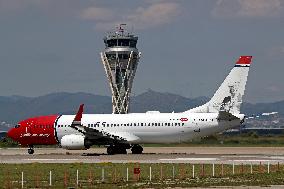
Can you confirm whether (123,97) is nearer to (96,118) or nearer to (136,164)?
(96,118)

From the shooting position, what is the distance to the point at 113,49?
19275cm

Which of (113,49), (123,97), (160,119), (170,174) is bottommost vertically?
(170,174)

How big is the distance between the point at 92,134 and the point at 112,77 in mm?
116351

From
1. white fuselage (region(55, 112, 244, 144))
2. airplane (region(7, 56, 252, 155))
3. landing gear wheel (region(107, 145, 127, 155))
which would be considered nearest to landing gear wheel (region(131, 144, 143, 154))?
airplane (region(7, 56, 252, 155))

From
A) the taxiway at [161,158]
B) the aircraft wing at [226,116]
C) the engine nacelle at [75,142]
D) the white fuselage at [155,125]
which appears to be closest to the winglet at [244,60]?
the white fuselage at [155,125]

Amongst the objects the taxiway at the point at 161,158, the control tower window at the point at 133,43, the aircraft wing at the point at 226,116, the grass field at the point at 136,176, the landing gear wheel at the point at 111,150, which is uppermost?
the control tower window at the point at 133,43

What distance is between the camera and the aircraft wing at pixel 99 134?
79062mm

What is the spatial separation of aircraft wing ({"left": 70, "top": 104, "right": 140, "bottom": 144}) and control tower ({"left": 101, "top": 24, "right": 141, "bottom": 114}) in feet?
356

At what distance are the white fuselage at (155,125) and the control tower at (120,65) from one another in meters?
106

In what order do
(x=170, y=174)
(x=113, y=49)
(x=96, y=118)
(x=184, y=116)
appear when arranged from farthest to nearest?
(x=113, y=49) < (x=96, y=118) < (x=184, y=116) < (x=170, y=174)

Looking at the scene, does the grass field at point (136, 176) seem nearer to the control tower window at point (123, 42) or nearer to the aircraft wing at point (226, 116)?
the aircraft wing at point (226, 116)

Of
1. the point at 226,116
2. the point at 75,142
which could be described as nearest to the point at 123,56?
the point at 75,142

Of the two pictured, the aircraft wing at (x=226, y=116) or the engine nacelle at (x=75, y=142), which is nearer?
the aircraft wing at (x=226, y=116)

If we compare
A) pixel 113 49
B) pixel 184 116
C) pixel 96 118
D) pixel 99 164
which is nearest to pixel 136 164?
pixel 99 164
